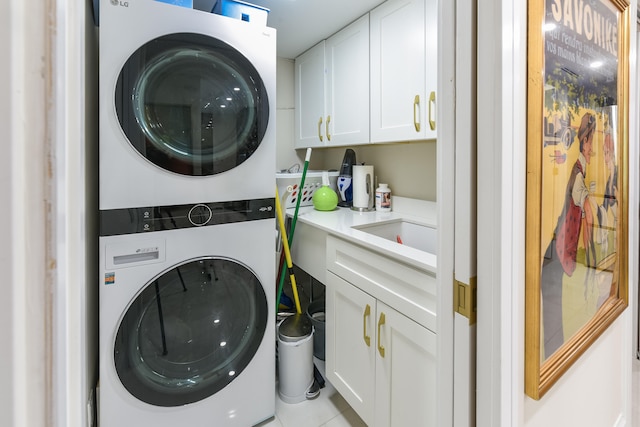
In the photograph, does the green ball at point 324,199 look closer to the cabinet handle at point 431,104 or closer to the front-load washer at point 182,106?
the front-load washer at point 182,106

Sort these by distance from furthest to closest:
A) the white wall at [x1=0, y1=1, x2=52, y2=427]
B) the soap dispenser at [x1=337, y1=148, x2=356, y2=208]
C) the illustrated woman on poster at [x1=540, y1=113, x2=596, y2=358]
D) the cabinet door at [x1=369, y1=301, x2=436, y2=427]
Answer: the soap dispenser at [x1=337, y1=148, x2=356, y2=208] → the cabinet door at [x1=369, y1=301, x2=436, y2=427] → the illustrated woman on poster at [x1=540, y1=113, x2=596, y2=358] → the white wall at [x1=0, y1=1, x2=52, y2=427]

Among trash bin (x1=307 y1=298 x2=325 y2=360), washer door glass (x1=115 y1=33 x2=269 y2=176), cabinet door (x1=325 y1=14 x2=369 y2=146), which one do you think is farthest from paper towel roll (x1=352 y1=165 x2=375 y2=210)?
washer door glass (x1=115 y1=33 x2=269 y2=176)

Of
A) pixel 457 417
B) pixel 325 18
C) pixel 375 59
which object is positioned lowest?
pixel 457 417

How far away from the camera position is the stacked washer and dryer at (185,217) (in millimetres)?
1149

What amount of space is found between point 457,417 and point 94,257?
1.33m

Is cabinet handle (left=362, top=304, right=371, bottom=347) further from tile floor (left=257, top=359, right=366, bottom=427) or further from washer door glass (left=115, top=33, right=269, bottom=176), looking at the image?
washer door glass (left=115, top=33, right=269, bottom=176)

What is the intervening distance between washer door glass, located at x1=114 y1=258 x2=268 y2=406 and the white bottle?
98 cm

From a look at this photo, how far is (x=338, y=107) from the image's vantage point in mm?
2188

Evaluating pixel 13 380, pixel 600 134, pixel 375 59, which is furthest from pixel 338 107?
pixel 13 380

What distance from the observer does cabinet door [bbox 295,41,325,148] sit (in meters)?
2.36

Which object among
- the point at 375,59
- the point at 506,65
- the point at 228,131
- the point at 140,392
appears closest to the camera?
the point at 506,65

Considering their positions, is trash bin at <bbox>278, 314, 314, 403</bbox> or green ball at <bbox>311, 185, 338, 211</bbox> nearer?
trash bin at <bbox>278, 314, 314, 403</bbox>

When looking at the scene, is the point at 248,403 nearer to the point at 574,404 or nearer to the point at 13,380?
the point at 574,404

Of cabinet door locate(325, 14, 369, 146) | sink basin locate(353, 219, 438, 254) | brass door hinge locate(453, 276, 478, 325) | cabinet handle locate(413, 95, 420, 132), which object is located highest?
cabinet door locate(325, 14, 369, 146)
